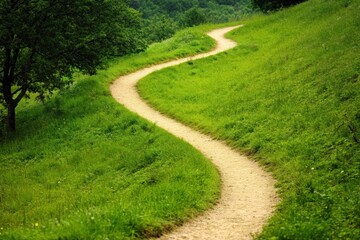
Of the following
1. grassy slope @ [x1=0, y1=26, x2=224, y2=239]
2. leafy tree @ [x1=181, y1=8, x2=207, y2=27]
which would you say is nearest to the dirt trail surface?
grassy slope @ [x1=0, y1=26, x2=224, y2=239]

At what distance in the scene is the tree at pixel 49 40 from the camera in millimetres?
22250

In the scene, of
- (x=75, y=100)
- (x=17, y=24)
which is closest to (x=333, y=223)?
(x=17, y=24)

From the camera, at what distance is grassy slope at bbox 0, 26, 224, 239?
31.4 ft

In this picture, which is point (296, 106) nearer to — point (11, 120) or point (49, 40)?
point (49, 40)

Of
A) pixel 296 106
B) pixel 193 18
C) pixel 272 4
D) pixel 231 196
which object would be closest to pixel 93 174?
pixel 231 196

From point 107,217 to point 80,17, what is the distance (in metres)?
18.0

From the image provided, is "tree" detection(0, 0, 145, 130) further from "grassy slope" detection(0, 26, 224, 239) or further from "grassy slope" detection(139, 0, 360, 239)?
"grassy slope" detection(139, 0, 360, 239)

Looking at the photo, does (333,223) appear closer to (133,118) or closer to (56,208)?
(56,208)

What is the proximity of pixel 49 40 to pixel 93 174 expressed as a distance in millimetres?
9930

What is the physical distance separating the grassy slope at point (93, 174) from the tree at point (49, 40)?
2455 millimetres

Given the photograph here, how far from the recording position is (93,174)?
56.1ft

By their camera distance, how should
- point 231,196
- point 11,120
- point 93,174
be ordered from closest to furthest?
point 231,196, point 93,174, point 11,120

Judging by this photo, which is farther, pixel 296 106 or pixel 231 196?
pixel 296 106

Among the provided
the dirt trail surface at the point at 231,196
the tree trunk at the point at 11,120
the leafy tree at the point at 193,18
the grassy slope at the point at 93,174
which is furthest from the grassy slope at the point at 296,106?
the leafy tree at the point at 193,18
